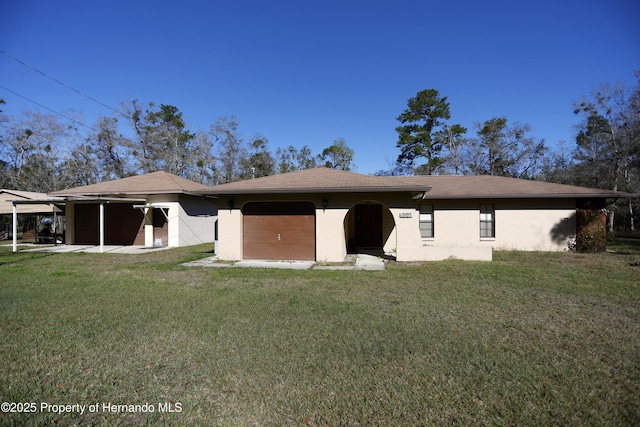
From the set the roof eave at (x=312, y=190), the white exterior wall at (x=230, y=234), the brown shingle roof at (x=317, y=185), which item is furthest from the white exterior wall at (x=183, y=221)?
the brown shingle roof at (x=317, y=185)

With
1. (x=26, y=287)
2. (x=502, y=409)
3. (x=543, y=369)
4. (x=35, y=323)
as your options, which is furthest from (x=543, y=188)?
(x=26, y=287)

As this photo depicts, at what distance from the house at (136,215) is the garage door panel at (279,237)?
634cm

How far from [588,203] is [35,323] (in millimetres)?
18060

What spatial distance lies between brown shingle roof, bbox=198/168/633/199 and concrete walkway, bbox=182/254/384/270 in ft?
8.06

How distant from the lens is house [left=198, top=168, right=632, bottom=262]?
11.1 m

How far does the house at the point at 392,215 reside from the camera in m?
11.1

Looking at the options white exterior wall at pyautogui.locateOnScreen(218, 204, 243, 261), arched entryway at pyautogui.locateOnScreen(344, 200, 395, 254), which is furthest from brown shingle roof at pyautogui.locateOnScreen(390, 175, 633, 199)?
white exterior wall at pyautogui.locateOnScreen(218, 204, 243, 261)

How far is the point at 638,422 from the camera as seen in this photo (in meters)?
2.63

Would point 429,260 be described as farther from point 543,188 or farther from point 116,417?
point 116,417

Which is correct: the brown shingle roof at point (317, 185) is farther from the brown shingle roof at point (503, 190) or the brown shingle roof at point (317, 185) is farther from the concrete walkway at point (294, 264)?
the brown shingle roof at point (503, 190)

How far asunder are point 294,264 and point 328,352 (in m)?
7.03

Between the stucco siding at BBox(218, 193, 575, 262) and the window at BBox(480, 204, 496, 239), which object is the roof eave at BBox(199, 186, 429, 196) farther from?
the window at BBox(480, 204, 496, 239)

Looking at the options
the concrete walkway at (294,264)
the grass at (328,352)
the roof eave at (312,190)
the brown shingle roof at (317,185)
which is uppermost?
the brown shingle roof at (317,185)

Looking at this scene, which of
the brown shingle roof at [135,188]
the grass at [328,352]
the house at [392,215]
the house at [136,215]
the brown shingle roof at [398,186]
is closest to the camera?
the grass at [328,352]
